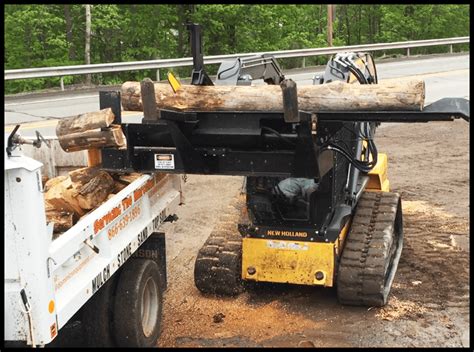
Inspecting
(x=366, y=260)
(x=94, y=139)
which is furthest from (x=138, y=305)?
(x=366, y=260)

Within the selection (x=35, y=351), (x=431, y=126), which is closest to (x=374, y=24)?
(x=431, y=126)

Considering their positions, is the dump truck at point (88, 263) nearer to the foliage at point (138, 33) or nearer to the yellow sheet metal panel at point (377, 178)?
the yellow sheet metal panel at point (377, 178)

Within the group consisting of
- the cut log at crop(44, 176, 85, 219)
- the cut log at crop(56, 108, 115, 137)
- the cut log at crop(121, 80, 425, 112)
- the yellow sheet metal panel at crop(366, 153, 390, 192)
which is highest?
the cut log at crop(121, 80, 425, 112)

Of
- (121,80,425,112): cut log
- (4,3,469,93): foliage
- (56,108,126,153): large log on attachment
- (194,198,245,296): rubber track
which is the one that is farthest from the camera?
(4,3,469,93): foliage

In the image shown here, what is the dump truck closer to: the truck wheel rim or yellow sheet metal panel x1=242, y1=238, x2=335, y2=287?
the truck wheel rim

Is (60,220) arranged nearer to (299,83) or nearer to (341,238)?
(341,238)

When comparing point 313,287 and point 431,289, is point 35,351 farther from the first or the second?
point 431,289

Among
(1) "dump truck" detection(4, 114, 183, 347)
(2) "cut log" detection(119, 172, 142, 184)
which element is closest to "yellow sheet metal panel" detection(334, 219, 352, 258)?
(1) "dump truck" detection(4, 114, 183, 347)

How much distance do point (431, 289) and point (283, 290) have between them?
162cm

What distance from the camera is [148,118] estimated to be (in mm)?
5801

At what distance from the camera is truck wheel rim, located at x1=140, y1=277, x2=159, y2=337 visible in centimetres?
602

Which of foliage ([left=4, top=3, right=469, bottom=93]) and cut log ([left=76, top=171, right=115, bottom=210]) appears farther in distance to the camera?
foliage ([left=4, top=3, right=469, bottom=93])

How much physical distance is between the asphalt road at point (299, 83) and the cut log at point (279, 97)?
8.38 m

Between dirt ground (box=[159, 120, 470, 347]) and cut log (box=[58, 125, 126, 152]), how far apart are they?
186 centimetres
